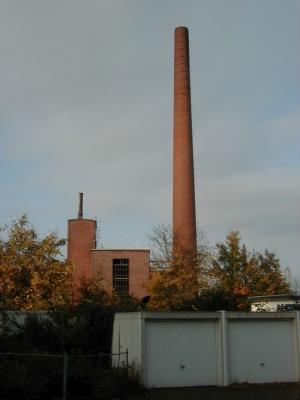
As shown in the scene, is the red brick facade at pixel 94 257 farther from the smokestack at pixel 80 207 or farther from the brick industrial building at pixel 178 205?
the smokestack at pixel 80 207

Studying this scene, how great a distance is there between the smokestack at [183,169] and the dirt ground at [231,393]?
22.1 m

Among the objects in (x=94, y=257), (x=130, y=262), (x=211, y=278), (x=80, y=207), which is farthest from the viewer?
(x=80, y=207)

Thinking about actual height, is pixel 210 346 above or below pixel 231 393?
above

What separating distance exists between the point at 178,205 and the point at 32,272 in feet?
45.8

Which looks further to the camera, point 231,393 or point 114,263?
point 114,263

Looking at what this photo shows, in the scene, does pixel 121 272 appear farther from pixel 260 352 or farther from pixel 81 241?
pixel 260 352

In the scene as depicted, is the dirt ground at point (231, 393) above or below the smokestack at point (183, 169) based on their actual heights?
below

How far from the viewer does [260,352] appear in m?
20.5

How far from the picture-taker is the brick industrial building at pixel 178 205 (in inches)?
1673

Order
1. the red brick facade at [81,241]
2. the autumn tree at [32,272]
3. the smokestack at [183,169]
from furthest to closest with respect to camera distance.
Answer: the red brick facade at [81,241] → the smokestack at [183,169] → the autumn tree at [32,272]

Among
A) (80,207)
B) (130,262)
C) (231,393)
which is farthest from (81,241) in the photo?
(231,393)

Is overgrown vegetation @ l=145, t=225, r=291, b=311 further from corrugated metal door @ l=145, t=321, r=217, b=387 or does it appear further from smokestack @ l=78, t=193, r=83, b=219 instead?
smokestack @ l=78, t=193, r=83, b=219

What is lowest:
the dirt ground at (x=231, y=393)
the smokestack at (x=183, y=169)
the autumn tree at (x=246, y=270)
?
the dirt ground at (x=231, y=393)

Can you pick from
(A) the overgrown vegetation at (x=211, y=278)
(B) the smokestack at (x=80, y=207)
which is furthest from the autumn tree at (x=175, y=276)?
(B) the smokestack at (x=80, y=207)
